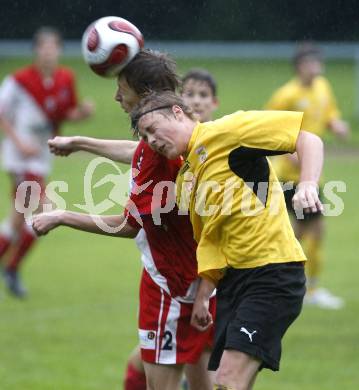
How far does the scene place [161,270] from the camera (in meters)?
4.79

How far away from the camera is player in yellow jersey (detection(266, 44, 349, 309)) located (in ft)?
30.4

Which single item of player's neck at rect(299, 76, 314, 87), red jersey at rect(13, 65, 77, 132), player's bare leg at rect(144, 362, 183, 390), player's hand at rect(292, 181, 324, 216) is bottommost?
player's bare leg at rect(144, 362, 183, 390)

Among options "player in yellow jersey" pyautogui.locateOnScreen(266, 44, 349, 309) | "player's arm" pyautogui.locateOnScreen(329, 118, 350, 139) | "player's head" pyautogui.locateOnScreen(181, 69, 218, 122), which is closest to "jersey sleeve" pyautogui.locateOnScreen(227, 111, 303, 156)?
"player's head" pyautogui.locateOnScreen(181, 69, 218, 122)

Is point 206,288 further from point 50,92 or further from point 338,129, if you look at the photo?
point 50,92

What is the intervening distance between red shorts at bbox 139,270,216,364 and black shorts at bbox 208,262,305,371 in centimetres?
23

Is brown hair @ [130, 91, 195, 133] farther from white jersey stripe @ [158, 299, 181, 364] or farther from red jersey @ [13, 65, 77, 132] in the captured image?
red jersey @ [13, 65, 77, 132]

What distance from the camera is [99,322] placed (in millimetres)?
8336

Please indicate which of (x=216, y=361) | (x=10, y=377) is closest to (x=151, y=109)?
(x=216, y=361)

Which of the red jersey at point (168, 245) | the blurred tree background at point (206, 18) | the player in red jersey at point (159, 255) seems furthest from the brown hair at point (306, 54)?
the blurred tree background at point (206, 18)

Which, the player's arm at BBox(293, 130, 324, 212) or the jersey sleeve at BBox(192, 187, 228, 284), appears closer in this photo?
the player's arm at BBox(293, 130, 324, 212)

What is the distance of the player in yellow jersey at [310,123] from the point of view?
30.4 feet

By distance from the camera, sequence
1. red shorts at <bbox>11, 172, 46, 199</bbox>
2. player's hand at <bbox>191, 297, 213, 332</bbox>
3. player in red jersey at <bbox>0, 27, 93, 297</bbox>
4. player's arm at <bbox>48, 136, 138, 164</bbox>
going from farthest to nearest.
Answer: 1. red shorts at <bbox>11, 172, 46, 199</bbox>
2. player in red jersey at <bbox>0, 27, 93, 297</bbox>
3. player's arm at <bbox>48, 136, 138, 164</bbox>
4. player's hand at <bbox>191, 297, 213, 332</bbox>

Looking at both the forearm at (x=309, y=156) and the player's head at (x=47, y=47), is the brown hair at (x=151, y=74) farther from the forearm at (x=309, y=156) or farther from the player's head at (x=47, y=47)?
Answer: the player's head at (x=47, y=47)

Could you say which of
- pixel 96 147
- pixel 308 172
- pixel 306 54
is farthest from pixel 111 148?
pixel 306 54
